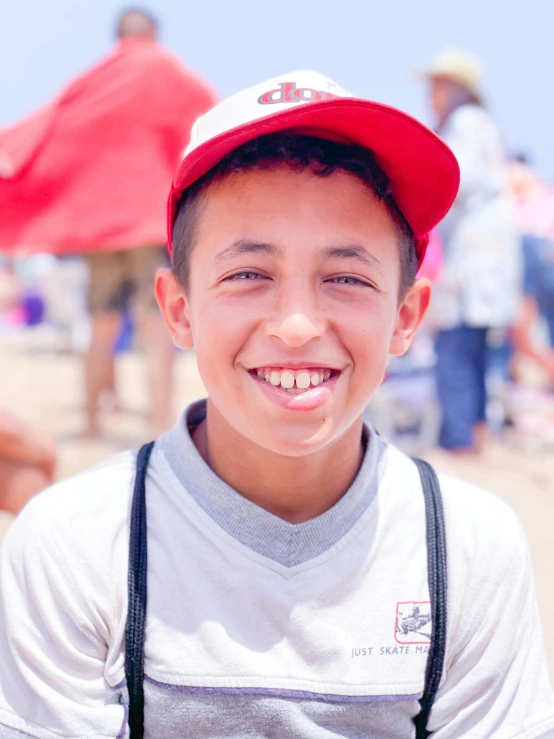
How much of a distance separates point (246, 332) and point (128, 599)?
445mm

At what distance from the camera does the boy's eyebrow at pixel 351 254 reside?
1.31m

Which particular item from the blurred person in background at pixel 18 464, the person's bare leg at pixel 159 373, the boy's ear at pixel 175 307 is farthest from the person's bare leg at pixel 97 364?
the boy's ear at pixel 175 307

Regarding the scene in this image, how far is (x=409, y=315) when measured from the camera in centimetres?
157

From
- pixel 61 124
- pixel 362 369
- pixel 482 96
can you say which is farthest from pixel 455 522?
pixel 482 96

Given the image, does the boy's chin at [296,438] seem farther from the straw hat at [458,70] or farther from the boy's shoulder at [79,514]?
the straw hat at [458,70]

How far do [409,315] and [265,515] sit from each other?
477 mm

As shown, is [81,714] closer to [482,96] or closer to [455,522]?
[455,522]

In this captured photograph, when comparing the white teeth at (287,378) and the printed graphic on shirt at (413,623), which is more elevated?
the white teeth at (287,378)

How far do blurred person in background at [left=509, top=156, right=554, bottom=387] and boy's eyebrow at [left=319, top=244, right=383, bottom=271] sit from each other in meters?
4.57

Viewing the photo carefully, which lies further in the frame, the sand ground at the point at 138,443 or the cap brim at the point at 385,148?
the sand ground at the point at 138,443

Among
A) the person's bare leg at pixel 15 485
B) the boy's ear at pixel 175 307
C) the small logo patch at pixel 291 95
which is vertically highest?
the small logo patch at pixel 291 95

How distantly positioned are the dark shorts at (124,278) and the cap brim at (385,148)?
7.57ft

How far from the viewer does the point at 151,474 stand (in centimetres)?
143

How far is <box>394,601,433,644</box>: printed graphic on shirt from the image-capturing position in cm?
136
